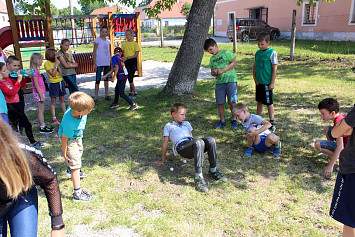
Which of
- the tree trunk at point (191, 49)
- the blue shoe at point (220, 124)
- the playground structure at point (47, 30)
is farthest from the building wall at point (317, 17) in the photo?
the blue shoe at point (220, 124)

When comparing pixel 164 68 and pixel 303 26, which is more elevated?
pixel 303 26

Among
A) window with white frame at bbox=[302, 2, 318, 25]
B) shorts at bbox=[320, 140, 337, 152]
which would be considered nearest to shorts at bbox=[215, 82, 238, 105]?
shorts at bbox=[320, 140, 337, 152]

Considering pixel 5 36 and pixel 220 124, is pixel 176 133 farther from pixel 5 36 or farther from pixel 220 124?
pixel 5 36

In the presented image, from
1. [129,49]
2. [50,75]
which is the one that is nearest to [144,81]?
[129,49]

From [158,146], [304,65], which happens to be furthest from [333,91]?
[158,146]

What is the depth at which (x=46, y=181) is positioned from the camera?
1796 mm

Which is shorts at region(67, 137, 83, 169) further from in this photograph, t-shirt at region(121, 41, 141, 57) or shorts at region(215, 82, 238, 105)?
t-shirt at region(121, 41, 141, 57)

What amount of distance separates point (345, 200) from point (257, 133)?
7.02 feet

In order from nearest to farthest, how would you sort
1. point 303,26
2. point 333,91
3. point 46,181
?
point 46,181
point 333,91
point 303,26

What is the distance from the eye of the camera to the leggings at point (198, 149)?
386 cm

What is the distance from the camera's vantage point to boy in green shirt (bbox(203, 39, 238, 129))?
5.54 metres

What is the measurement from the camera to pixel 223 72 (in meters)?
5.61

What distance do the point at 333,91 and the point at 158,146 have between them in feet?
17.9

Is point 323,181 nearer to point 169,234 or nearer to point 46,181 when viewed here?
point 169,234
